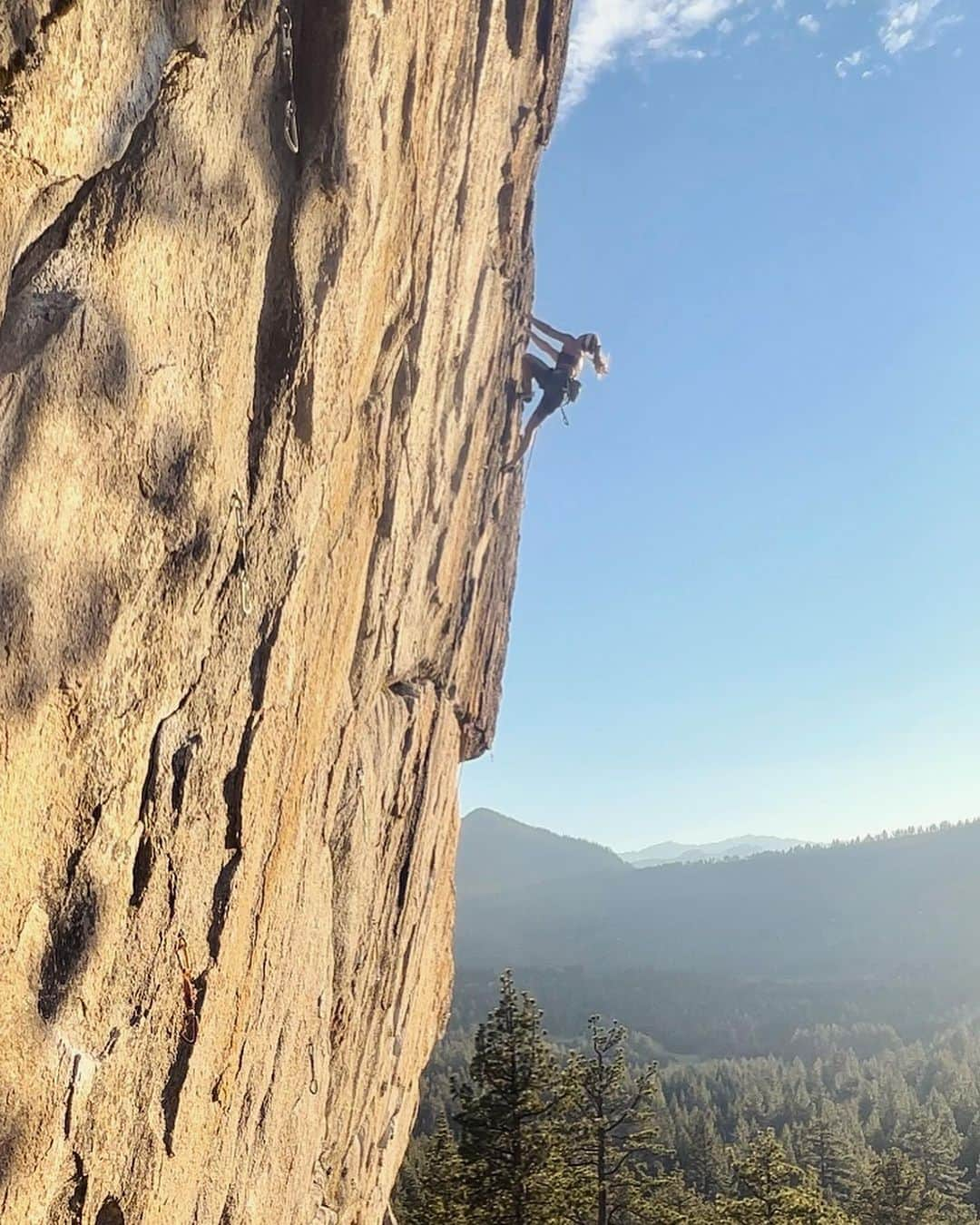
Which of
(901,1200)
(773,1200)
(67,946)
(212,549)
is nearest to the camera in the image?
(67,946)

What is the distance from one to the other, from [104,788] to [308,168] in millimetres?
3088

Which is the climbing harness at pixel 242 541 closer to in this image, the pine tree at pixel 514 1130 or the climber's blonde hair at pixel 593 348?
the climber's blonde hair at pixel 593 348

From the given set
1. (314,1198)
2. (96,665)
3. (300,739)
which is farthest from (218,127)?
(314,1198)

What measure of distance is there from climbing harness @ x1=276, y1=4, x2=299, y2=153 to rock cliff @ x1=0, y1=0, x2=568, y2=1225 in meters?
0.02

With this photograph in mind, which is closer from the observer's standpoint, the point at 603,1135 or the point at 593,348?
the point at 593,348

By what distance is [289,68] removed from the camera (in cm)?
433

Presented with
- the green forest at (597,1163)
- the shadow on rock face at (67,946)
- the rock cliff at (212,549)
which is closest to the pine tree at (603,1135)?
the green forest at (597,1163)

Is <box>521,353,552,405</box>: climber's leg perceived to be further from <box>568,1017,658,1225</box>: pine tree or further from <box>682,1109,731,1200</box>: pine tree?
<box>682,1109,731,1200</box>: pine tree

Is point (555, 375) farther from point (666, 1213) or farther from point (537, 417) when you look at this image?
point (666, 1213)

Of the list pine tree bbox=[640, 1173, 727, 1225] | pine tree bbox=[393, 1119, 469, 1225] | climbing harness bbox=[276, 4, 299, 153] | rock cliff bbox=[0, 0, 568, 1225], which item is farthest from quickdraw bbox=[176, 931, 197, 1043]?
pine tree bbox=[640, 1173, 727, 1225]

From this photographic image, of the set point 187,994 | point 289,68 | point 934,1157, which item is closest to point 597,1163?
point 187,994

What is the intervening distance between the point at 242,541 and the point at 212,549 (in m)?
0.26

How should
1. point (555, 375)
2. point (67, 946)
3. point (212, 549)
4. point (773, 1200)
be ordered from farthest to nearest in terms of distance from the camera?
point (773, 1200), point (555, 375), point (212, 549), point (67, 946)

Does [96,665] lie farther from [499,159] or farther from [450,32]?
[499,159]
